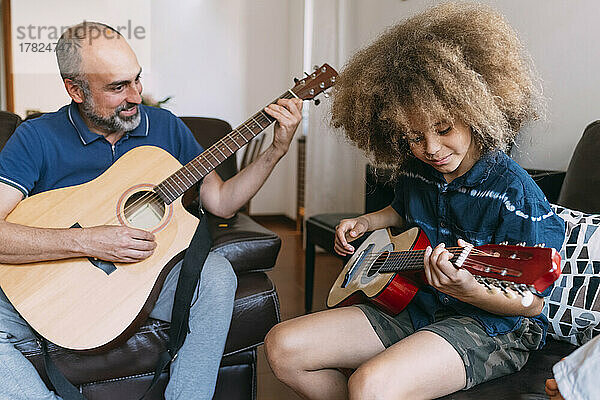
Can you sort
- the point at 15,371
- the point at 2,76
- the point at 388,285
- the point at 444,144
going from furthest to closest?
the point at 2,76 < the point at 15,371 < the point at 388,285 < the point at 444,144

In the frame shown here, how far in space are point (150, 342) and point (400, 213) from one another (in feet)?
2.38

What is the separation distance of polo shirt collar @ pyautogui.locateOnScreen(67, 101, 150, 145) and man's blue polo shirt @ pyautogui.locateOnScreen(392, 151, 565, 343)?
0.84 metres

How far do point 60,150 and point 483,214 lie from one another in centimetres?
114

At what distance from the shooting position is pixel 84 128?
1.71 metres

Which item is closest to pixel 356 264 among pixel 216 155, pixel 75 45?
pixel 216 155

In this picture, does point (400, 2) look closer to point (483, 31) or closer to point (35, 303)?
point (483, 31)

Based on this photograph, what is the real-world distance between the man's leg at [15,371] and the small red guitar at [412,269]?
73cm

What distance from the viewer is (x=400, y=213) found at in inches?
60.7

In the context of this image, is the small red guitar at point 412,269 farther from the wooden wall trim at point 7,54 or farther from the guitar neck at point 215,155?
the wooden wall trim at point 7,54

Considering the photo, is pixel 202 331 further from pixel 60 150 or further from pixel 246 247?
pixel 60 150

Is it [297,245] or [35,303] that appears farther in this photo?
[297,245]

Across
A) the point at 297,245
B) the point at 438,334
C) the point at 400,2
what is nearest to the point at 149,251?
the point at 438,334

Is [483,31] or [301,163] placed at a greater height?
[483,31]

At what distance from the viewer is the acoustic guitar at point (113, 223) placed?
4.76 ft
